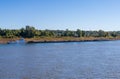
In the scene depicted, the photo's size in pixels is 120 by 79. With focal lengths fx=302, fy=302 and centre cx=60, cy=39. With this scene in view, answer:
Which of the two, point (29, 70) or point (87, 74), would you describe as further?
point (29, 70)

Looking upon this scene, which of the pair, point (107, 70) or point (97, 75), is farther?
point (107, 70)

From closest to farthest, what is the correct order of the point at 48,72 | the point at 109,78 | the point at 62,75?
the point at 109,78
the point at 62,75
the point at 48,72

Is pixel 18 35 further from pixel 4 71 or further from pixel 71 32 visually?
pixel 4 71

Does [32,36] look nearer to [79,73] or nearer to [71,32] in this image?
[71,32]

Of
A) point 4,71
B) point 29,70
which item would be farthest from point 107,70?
point 4,71

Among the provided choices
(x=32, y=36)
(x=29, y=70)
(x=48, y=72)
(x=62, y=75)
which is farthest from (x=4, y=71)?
(x=32, y=36)

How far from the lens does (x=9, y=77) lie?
88.8 ft

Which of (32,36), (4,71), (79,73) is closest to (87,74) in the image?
(79,73)

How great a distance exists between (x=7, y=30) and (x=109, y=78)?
478ft

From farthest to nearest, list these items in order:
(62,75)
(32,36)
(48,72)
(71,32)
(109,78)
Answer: (71,32) → (32,36) → (48,72) → (62,75) → (109,78)

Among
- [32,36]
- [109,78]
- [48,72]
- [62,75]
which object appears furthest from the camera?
[32,36]

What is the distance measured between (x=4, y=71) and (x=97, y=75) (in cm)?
959

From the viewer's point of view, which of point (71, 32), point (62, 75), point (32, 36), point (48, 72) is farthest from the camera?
point (71, 32)

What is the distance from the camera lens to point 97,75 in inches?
1072
